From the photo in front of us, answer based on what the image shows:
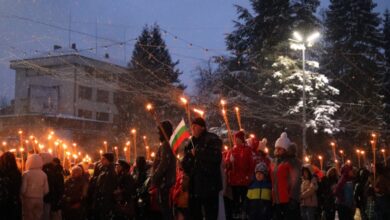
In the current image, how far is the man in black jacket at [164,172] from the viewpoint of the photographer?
8586mm

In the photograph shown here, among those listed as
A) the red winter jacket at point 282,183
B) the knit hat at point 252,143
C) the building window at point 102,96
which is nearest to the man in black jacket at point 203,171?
the red winter jacket at point 282,183

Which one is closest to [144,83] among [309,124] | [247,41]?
[247,41]

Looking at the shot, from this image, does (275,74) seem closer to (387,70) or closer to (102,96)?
(387,70)

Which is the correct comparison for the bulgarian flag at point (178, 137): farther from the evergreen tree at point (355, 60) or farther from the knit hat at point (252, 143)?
the evergreen tree at point (355, 60)

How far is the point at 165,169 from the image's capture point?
28.2ft

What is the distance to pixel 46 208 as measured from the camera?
10.8m

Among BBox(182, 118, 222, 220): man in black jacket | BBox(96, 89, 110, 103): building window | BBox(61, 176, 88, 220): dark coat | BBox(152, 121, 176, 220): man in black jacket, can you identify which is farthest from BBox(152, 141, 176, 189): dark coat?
BBox(96, 89, 110, 103): building window

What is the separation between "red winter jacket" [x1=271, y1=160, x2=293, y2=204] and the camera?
9.47m

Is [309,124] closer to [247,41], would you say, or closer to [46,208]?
[247,41]

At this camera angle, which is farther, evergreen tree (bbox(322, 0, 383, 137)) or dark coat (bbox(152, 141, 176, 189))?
evergreen tree (bbox(322, 0, 383, 137))

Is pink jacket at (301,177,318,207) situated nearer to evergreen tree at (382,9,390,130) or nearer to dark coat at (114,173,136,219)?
dark coat at (114,173,136,219)

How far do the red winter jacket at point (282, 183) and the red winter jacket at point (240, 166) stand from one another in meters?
0.80

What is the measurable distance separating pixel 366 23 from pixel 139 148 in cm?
2006

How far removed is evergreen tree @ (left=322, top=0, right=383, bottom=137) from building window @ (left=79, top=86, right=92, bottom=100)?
28.7 metres
